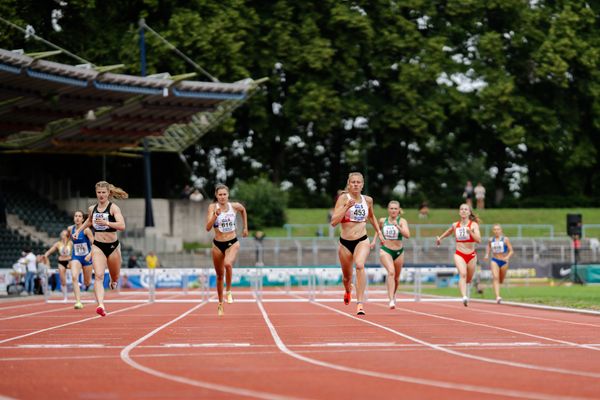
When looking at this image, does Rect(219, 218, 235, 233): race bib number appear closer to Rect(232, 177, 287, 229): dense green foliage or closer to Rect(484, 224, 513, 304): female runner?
Rect(484, 224, 513, 304): female runner

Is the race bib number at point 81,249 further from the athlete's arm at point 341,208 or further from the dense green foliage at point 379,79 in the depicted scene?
the dense green foliage at point 379,79

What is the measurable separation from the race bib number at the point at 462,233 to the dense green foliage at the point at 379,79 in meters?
36.9

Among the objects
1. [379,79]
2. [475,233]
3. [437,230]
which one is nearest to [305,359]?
[475,233]

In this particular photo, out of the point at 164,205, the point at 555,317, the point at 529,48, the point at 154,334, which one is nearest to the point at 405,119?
the point at 529,48

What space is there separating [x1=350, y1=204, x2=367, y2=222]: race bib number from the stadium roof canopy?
24.5 m

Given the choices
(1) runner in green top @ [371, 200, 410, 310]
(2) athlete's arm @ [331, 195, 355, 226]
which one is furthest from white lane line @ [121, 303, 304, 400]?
(1) runner in green top @ [371, 200, 410, 310]

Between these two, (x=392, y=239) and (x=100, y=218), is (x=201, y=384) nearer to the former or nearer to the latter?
(x=100, y=218)

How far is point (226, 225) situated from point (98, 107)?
1262 inches

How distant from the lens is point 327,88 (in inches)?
2517

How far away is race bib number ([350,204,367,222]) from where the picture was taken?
17.2 m

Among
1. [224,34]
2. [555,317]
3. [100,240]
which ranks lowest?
[555,317]

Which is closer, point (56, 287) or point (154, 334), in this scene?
point (154, 334)

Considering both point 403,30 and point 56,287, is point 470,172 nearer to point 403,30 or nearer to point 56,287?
point 403,30

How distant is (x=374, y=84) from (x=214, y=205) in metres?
52.3
